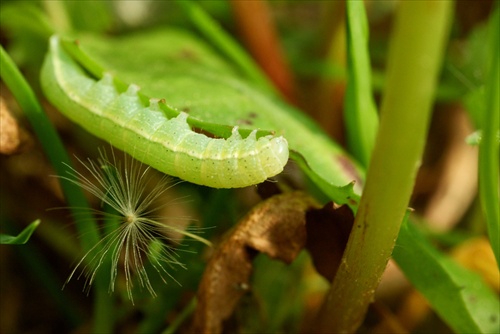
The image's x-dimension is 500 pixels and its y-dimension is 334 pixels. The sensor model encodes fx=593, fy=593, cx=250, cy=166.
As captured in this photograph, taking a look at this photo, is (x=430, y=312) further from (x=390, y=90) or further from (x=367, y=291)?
(x=390, y=90)

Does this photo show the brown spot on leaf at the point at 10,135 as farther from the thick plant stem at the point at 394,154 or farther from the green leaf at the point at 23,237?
the thick plant stem at the point at 394,154

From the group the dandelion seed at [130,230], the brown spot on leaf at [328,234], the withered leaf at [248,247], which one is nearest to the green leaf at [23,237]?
the dandelion seed at [130,230]

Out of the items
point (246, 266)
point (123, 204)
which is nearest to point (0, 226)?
point (123, 204)

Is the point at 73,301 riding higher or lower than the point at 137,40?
lower

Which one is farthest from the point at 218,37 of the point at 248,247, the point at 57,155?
the point at 248,247

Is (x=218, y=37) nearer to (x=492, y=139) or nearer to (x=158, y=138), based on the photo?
(x=158, y=138)

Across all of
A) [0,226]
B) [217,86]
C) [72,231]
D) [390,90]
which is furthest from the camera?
[72,231]

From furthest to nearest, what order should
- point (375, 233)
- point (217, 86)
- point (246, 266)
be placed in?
1. point (217, 86)
2. point (246, 266)
3. point (375, 233)

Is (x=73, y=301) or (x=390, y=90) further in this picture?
(x=73, y=301)
